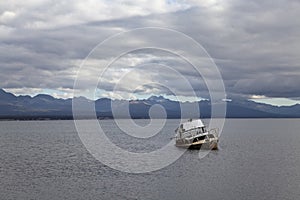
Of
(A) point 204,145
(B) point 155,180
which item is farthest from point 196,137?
(B) point 155,180

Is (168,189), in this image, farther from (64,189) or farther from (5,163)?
(5,163)

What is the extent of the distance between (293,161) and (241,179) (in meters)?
28.5

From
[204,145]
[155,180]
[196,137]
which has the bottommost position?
[155,180]

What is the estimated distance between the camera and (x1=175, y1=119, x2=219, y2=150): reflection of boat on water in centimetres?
10250

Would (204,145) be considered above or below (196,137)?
below

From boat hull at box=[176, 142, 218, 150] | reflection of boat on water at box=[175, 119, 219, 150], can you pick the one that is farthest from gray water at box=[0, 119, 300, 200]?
reflection of boat on water at box=[175, 119, 219, 150]

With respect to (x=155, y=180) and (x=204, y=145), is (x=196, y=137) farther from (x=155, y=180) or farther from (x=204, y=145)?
(x=155, y=180)

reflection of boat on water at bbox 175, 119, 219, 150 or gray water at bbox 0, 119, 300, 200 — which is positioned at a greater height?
reflection of boat on water at bbox 175, 119, 219, 150

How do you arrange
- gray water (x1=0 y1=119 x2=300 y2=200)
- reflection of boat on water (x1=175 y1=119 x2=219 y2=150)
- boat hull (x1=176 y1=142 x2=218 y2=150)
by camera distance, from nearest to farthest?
gray water (x1=0 y1=119 x2=300 y2=200) → boat hull (x1=176 y1=142 x2=218 y2=150) → reflection of boat on water (x1=175 y1=119 x2=219 y2=150)

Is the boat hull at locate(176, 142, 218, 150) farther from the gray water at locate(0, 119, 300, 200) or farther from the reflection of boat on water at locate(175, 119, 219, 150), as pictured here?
the gray water at locate(0, 119, 300, 200)

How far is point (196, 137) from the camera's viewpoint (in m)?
104

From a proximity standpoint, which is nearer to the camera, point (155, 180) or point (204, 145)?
point (155, 180)

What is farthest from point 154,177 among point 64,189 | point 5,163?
point 5,163

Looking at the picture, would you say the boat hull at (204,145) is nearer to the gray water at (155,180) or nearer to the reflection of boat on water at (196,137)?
the reflection of boat on water at (196,137)
